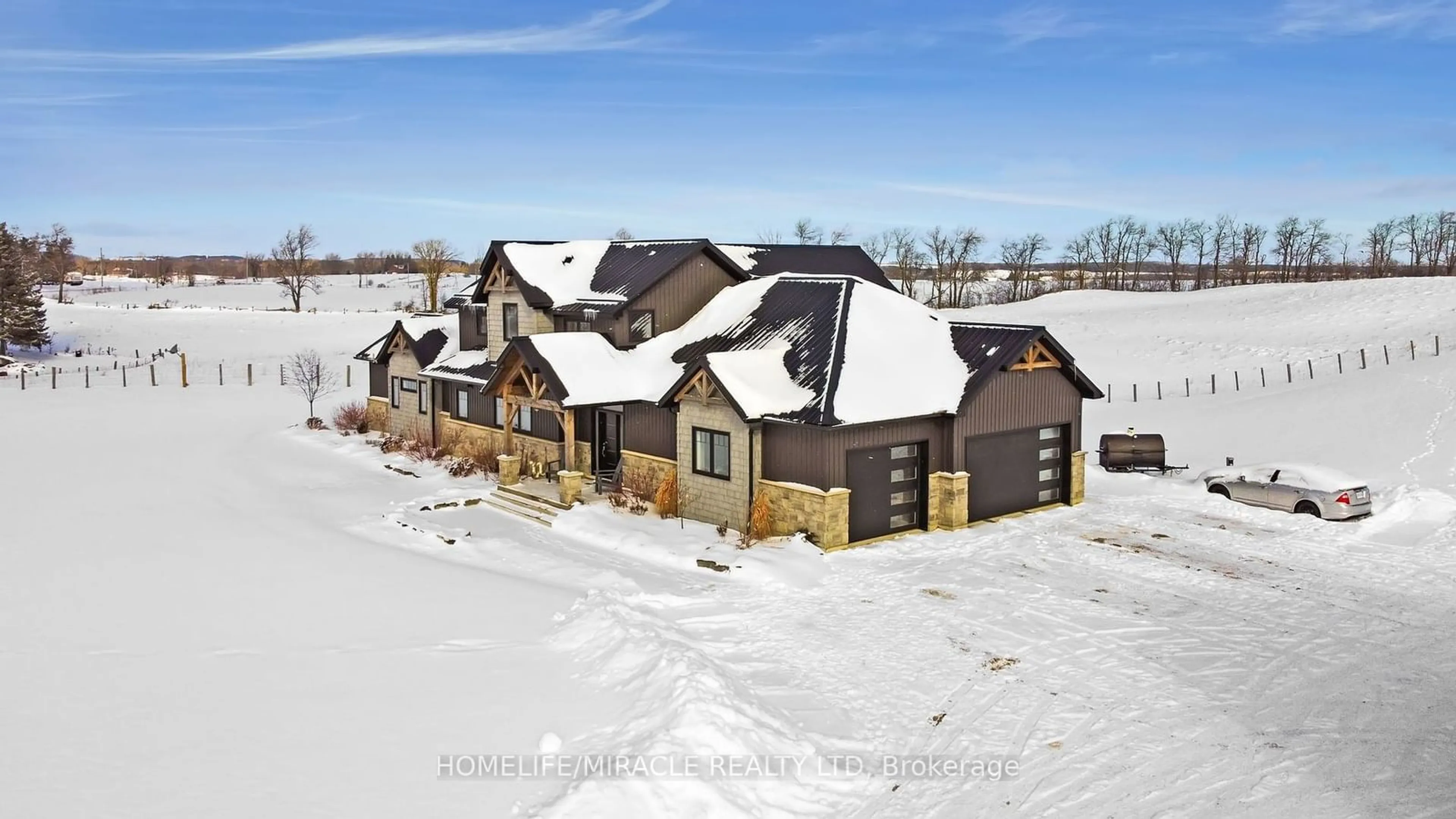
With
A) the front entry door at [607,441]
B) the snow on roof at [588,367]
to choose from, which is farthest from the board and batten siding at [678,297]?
the front entry door at [607,441]

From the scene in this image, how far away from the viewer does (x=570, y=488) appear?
77.4ft

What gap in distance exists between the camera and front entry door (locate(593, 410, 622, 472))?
2644cm

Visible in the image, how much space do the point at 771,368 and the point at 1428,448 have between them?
1934cm

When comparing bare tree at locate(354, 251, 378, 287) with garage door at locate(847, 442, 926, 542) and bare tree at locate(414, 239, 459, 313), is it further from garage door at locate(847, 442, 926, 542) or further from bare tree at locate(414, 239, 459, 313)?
garage door at locate(847, 442, 926, 542)

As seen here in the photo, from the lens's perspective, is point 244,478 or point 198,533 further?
point 244,478

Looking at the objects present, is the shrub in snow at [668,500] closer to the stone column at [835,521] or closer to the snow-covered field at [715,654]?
the snow-covered field at [715,654]

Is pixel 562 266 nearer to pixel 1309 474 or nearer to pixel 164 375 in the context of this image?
pixel 1309 474

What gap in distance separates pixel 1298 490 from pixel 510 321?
22059mm

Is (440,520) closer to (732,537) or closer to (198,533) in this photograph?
(198,533)

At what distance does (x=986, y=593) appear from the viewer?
16594mm

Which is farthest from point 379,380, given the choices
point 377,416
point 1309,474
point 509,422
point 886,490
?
point 1309,474

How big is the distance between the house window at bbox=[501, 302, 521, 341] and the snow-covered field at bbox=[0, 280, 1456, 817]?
17.5 feet

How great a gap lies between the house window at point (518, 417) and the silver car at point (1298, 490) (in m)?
18.8

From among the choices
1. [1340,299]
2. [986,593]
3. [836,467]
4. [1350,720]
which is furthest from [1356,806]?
[1340,299]
